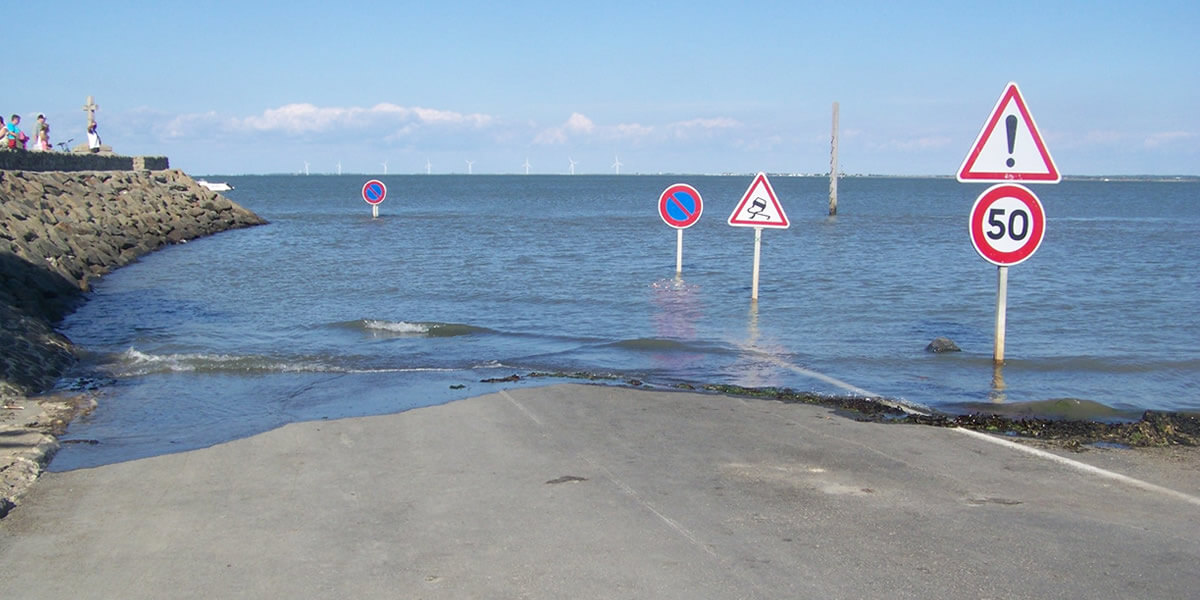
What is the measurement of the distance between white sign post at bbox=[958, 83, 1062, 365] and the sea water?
60.7 inches

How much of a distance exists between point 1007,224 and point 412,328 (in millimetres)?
8454

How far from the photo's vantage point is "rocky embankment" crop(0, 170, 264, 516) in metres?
8.33

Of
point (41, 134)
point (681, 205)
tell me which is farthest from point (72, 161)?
point (681, 205)

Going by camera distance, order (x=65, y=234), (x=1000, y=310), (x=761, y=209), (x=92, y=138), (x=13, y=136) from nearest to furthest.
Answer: (x=1000, y=310), (x=761, y=209), (x=65, y=234), (x=13, y=136), (x=92, y=138)

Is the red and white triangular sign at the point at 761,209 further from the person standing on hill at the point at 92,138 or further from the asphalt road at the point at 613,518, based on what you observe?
the person standing on hill at the point at 92,138

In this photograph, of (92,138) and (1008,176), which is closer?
(1008,176)

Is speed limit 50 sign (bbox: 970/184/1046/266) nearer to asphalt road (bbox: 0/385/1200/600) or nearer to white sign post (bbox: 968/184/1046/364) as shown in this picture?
white sign post (bbox: 968/184/1046/364)

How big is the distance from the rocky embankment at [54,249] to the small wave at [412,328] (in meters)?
3.96

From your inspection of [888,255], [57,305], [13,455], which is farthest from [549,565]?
[888,255]

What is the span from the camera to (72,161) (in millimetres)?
35219

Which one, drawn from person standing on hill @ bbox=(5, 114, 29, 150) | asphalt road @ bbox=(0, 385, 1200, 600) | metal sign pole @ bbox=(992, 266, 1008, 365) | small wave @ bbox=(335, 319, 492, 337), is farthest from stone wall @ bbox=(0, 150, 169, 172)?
metal sign pole @ bbox=(992, 266, 1008, 365)

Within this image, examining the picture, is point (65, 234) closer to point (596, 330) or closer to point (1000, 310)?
point (596, 330)

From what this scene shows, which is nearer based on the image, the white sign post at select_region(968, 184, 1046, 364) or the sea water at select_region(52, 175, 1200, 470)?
the white sign post at select_region(968, 184, 1046, 364)

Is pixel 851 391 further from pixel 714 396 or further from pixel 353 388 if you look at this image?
pixel 353 388
